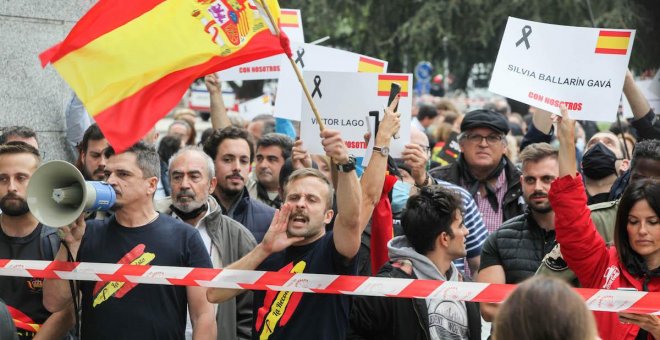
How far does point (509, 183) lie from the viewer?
814 cm

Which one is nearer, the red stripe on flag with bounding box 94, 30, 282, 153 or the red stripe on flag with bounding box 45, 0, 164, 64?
the red stripe on flag with bounding box 94, 30, 282, 153

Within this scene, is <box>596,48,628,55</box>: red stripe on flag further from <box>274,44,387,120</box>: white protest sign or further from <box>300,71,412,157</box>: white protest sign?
<box>274,44,387,120</box>: white protest sign

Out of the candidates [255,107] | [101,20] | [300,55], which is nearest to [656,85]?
[300,55]

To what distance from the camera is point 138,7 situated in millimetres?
5887

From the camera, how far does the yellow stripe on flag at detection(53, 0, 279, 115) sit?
576 centimetres

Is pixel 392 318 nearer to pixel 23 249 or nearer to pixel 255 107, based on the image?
pixel 23 249

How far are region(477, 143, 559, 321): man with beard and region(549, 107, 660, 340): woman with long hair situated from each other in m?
1.04

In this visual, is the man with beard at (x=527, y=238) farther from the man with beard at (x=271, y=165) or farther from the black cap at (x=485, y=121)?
the man with beard at (x=271, y=165)

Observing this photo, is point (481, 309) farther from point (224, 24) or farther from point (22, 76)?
point (22, 76)

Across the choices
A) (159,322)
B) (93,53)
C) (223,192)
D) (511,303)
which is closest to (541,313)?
(511,303)

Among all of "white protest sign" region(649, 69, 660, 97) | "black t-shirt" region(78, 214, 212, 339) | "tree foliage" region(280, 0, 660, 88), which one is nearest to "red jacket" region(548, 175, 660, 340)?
"black t-shirt" region(78, 214, 212, 339)

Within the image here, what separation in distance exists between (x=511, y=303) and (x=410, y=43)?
110ft

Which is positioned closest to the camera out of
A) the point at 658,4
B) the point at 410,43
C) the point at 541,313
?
the point at 541,313

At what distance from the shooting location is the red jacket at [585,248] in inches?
207
